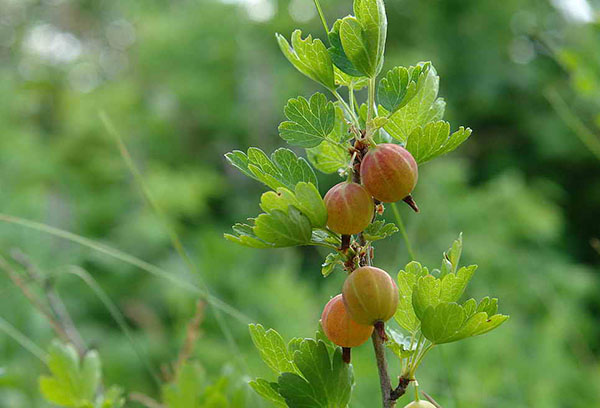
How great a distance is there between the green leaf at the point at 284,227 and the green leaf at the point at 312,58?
2.8 inches

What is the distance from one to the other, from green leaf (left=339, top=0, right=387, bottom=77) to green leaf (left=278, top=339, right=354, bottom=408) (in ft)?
0.45

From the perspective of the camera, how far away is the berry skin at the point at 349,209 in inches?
10.4

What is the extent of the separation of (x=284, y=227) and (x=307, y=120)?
6 cm

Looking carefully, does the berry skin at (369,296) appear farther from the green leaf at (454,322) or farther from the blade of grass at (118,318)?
the blade of grass at (118,318)

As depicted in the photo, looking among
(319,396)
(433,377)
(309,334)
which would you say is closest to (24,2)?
(309,334)

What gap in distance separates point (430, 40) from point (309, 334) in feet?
6.85

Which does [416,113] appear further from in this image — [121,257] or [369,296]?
[121,257]

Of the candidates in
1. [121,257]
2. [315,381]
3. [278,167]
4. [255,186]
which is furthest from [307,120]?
[255,186]

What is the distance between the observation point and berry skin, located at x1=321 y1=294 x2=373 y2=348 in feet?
0.90

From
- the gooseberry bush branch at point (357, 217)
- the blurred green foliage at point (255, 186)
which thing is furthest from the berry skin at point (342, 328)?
the blurred green foliage at point (255, 186)

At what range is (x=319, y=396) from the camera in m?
0.29

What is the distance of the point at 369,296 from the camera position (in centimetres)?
26

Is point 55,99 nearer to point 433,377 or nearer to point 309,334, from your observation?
point 309,334

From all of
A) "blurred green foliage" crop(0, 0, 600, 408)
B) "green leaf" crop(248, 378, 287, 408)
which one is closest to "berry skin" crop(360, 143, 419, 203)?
"green leaf" crop(248, 378, 287, 408)
